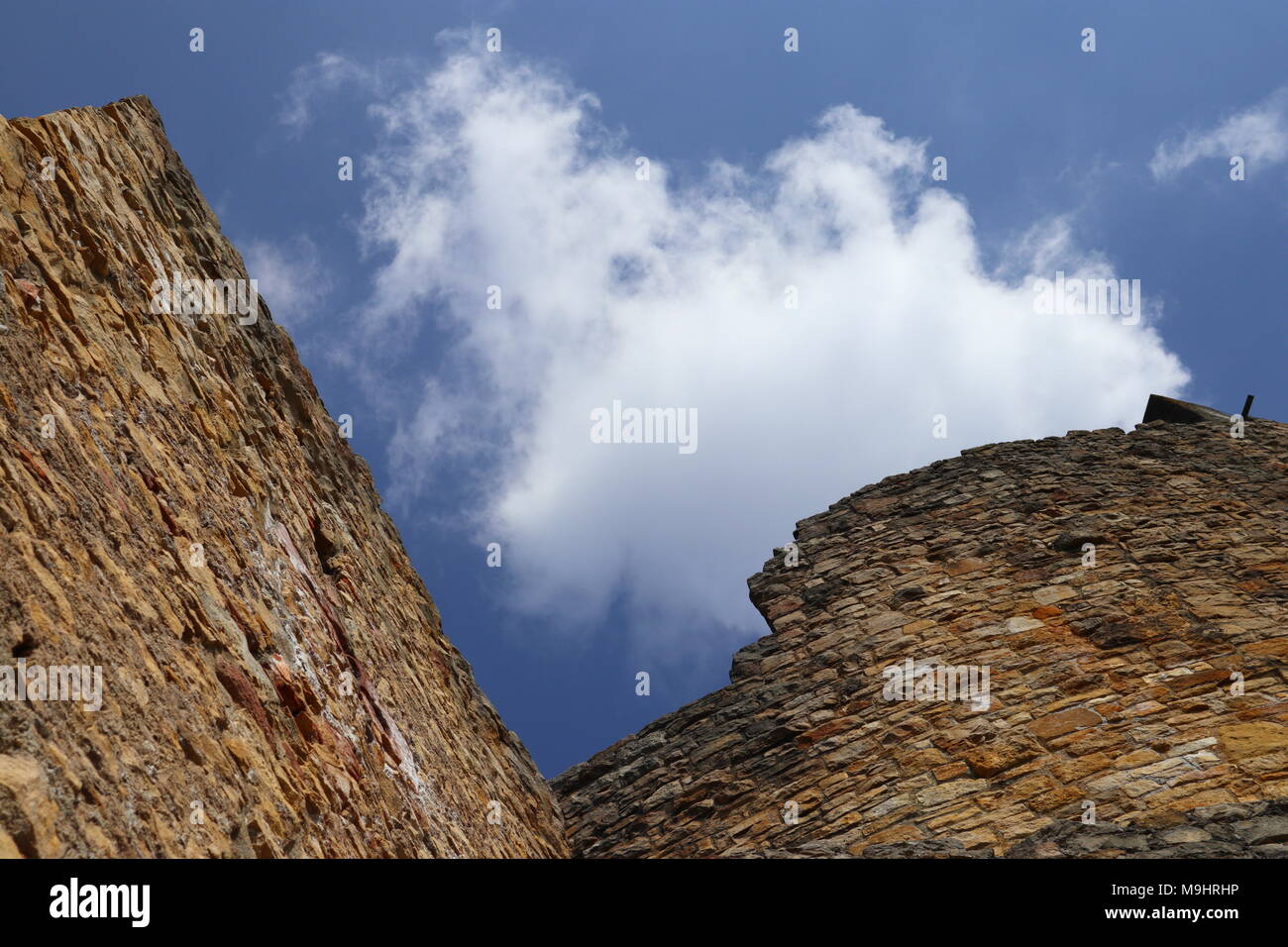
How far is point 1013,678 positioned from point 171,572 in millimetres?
9393

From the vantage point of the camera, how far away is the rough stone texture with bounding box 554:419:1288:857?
9.88m

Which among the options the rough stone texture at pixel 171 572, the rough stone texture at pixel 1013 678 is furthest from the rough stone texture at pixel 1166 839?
the rough stone texture at pixel 171 572

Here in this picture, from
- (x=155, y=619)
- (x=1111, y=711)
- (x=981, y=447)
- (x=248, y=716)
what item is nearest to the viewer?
(x=155, y=619)

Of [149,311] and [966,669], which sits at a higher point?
[149,311]

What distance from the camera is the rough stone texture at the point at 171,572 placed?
4352 millimetres

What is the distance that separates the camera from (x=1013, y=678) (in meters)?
11.9

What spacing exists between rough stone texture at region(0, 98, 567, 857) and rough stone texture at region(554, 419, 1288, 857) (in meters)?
3.29

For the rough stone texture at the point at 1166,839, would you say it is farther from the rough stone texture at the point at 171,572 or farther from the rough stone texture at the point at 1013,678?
the rough stone texture at the point at 171,572

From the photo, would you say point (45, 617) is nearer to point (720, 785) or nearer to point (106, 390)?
point (106, 390)

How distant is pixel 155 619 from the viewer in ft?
17.5

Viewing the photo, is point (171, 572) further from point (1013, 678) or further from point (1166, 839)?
point (1013, 678)

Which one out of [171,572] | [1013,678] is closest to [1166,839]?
[1013,678]

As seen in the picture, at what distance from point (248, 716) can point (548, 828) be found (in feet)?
24.8
